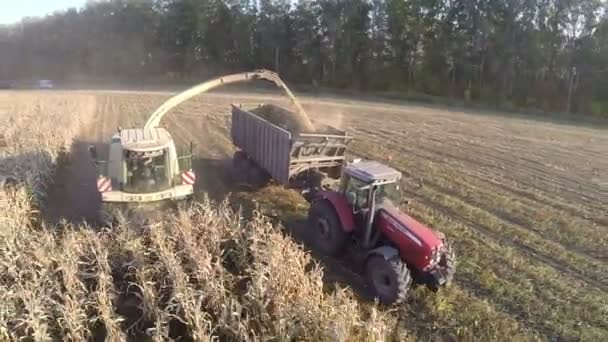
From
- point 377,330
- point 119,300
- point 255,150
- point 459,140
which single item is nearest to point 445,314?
point 377,330

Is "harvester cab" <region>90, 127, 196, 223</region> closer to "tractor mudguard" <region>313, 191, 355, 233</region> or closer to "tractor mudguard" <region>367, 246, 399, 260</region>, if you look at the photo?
"tractor mudguard" <region>313, 191, 355, 233</region>

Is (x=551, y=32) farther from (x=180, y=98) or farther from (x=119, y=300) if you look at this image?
(x=119, y=300)

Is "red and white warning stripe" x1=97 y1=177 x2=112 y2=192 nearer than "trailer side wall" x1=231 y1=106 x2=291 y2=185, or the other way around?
"red and white warning stripe" x1=97 y1=177 x2=112 y2=192

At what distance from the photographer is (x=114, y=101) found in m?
30.0

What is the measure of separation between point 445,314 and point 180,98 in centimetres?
890

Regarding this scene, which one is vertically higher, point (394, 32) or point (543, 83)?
point (394, 32)

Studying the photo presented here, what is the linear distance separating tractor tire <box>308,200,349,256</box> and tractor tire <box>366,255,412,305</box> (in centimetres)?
94

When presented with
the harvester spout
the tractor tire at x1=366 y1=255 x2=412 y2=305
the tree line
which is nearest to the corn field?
the tractor tire at x1=366 y1=255 x2=412 y2=305

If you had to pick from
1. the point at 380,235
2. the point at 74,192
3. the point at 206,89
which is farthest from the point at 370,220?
the point at 74,192

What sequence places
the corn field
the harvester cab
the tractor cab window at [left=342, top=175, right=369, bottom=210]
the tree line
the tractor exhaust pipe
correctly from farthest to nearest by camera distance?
the tree line → the harvester cab → the tractor cab window at [left=342, top=175, right=369, bottom=210] → the tractor exhaust pipe → the corn field

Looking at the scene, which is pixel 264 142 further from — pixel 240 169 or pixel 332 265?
pixel 332 265

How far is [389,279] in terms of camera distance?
6.65m

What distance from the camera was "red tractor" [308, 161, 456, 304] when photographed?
6590 mm

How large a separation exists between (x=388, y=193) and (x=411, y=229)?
36.8 inches
